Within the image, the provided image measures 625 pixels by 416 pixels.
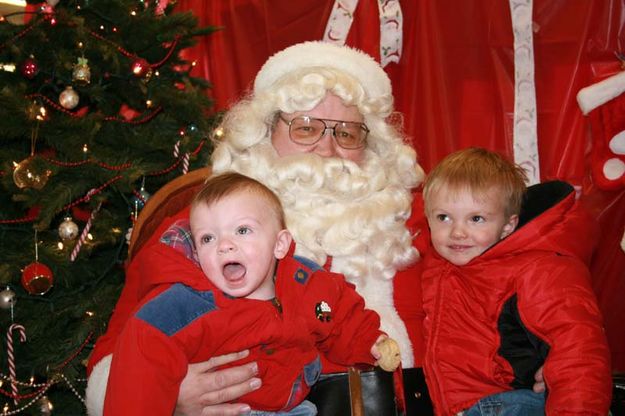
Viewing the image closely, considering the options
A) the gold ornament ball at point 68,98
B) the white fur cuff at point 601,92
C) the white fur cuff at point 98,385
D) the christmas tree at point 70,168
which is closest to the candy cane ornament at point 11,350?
the christmas tree at point 70,168

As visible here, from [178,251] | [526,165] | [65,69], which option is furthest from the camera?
[526,165]

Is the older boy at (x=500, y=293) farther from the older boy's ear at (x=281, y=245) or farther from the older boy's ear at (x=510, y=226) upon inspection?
the older boy's ear at (x=281, y=245)

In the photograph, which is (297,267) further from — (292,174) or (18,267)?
(18,267)

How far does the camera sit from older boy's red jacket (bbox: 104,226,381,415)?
5.46ft

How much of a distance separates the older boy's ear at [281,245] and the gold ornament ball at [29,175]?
1.23m

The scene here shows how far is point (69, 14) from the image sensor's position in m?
2.97

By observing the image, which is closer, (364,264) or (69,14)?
(364,264)

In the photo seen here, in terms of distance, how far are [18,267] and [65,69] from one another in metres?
0.90

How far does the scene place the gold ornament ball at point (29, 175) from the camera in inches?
104

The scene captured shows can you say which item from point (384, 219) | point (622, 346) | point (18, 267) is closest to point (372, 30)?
point (384, 219)

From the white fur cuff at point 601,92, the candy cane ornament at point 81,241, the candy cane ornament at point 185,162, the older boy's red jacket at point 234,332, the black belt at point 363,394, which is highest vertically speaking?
the white fur cuff at point 601,92

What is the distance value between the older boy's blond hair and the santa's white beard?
1.10 ft

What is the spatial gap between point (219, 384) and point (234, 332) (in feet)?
0.57

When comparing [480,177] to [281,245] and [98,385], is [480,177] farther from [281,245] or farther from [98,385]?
[98,385]
